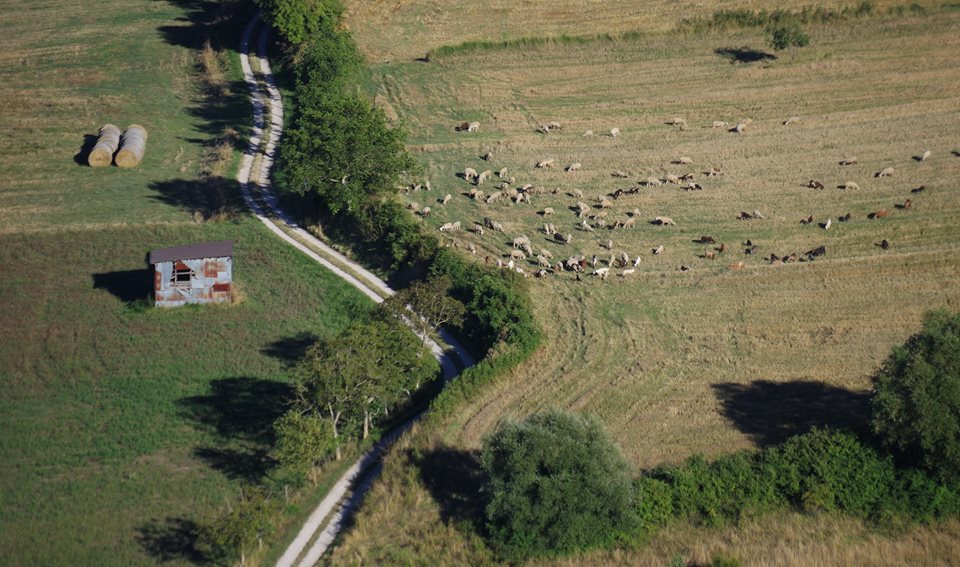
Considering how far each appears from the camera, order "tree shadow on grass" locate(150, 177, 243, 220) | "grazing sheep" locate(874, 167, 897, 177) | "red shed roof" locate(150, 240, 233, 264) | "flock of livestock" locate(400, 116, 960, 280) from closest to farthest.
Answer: "red shed roof" locate(150, 240, 233, 264)
"flock of livestock" locate(400, 116, 960, 280)
"tree shadow on grass" locate(150, 177, 243, 220)
"grazing sheep" locate(874, 167, 897, 177)

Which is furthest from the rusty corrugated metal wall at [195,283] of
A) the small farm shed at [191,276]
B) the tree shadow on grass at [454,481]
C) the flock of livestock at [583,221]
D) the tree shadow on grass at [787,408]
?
the tree shadow on grass at [787,408]

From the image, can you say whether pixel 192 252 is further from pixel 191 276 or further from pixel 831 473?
pixel 831 473

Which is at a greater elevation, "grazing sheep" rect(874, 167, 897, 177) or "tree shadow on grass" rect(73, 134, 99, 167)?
"grazing sheep" rect(874, 167, 897, 177)

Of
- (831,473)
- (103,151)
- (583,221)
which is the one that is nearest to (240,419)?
(583,221)

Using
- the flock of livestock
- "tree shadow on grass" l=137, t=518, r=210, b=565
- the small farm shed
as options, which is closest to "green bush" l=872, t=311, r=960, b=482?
the flock of livestock

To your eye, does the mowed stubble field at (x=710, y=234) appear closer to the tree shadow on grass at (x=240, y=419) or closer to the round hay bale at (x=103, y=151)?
the tree shadow on grass at (x=240, y=419)

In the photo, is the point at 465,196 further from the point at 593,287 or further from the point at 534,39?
the point at 534,39

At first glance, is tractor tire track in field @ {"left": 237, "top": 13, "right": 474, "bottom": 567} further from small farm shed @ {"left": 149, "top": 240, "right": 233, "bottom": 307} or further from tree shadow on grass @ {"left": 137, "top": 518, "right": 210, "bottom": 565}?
small farm shed @ {"left": 149, "top": 240, "right": 233, "bottom": 307}
